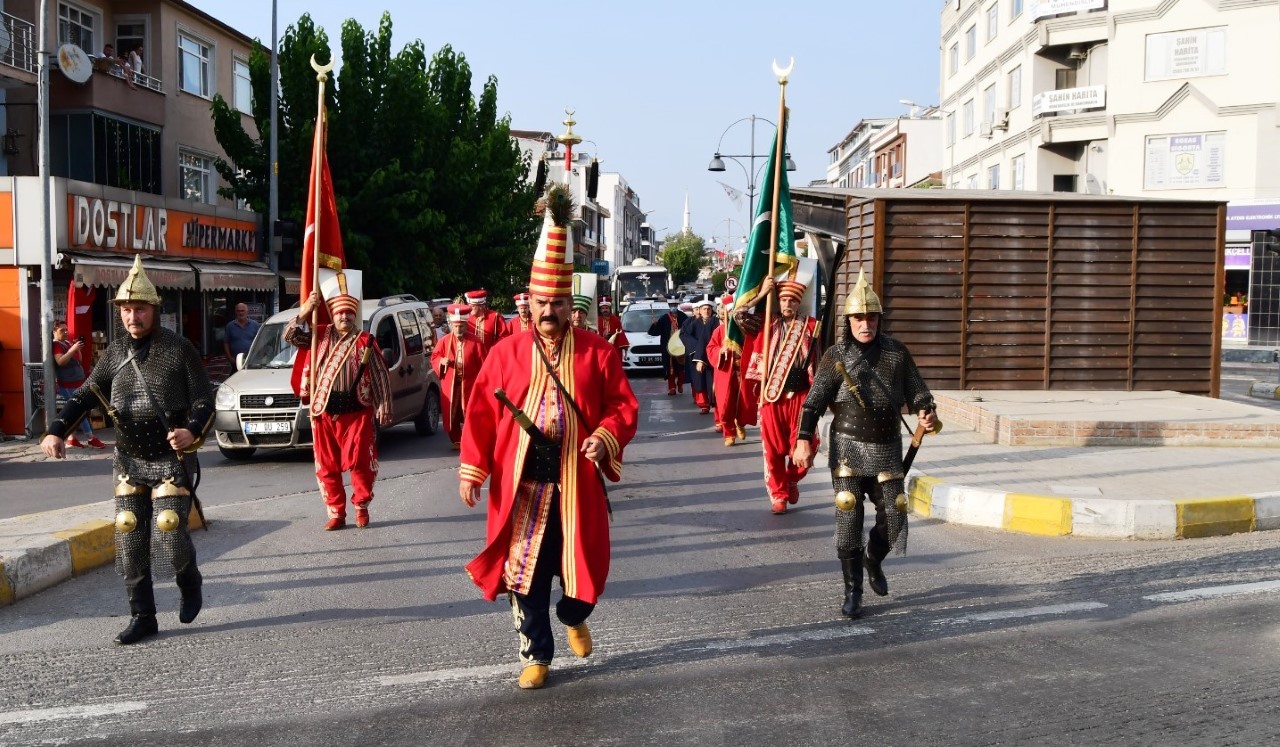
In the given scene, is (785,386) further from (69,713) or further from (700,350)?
(700,350)

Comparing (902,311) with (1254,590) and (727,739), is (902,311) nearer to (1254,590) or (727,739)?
(1254,590)

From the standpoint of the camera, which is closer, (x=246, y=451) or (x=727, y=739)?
(x=727, y=739)

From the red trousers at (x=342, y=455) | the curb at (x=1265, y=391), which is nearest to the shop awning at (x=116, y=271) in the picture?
the red trousers at (x=342, y=455)

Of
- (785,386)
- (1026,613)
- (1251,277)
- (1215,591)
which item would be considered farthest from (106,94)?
(1251,277)

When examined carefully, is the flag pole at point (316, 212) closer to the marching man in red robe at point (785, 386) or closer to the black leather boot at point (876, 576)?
the marching man in red robe at point (785, 386)

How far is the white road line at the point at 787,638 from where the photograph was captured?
5.75 meters

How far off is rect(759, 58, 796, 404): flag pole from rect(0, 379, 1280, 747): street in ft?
5.38

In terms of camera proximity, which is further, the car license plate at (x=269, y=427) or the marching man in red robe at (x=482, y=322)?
the marching man in red robe at (x=482, y=322)

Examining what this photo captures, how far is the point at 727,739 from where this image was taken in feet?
14.6

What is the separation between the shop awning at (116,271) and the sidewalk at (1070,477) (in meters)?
2.92

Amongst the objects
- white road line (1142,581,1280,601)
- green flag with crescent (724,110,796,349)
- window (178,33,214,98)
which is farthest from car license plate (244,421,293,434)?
window (178,33,214,98)

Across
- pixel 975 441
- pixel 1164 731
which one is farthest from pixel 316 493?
pixel 1164 731

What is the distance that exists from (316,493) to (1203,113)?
103ft

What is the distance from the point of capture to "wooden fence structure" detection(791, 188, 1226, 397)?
51.0 ft
